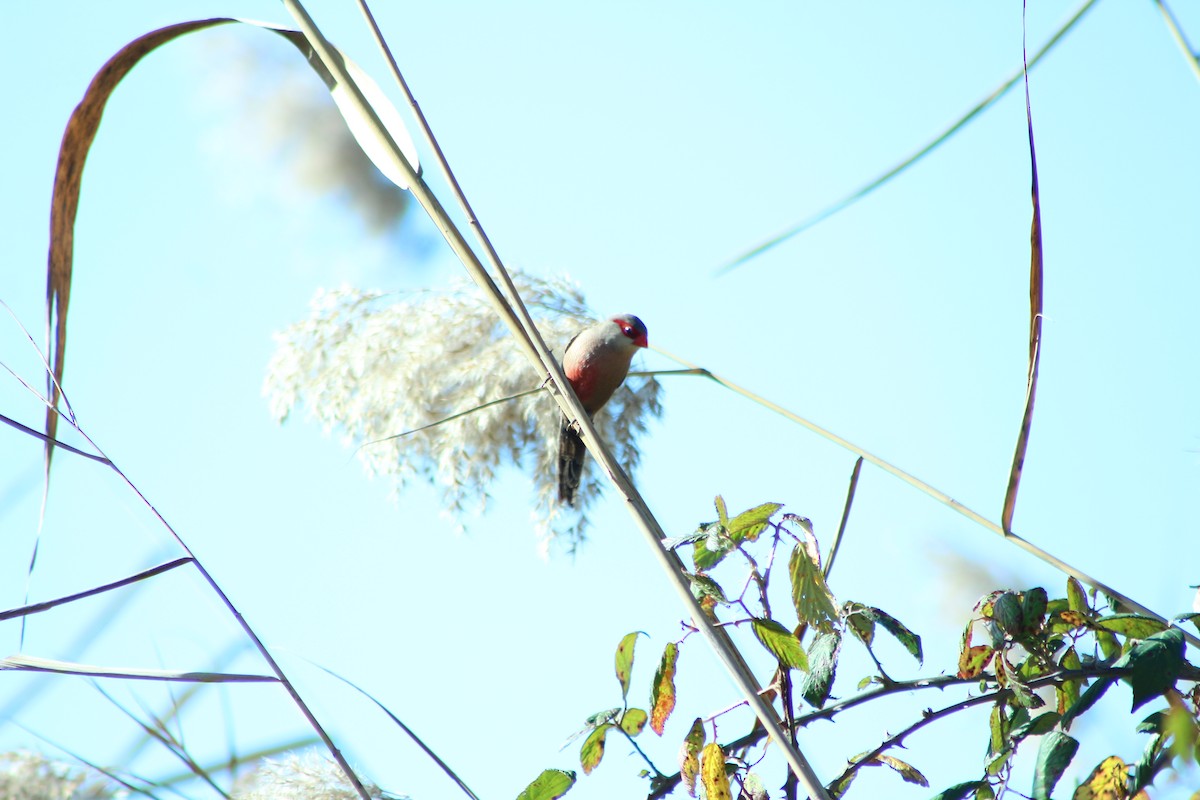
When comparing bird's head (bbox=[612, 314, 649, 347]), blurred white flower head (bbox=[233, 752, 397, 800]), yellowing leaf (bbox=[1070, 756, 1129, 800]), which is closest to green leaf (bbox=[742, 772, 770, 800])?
yellowing leaf (bbox=[1070, 756, 1129, 800])

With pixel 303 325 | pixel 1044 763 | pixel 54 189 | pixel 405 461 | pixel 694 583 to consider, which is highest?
pixel 303 325

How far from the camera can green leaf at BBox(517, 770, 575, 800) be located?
0.94m

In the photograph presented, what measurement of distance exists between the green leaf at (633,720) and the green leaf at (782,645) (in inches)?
7.0

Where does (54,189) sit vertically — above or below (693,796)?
above

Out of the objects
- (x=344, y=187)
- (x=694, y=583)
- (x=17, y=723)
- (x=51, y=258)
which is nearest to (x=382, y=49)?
(x=51, y=258)

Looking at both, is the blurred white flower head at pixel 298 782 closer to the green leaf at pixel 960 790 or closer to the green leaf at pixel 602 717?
the green leaf at pixel 602 717

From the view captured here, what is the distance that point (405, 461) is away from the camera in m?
2.47

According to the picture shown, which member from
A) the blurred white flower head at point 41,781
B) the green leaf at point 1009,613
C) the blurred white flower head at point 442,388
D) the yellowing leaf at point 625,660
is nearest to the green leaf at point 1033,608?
the green leaf at point 1009,613

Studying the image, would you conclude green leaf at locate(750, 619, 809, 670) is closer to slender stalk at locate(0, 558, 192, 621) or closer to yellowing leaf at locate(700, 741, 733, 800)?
yellowing leaf at locate(700, 741, 733, 800)

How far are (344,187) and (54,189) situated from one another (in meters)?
1.03

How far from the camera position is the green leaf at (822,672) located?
2.99ft

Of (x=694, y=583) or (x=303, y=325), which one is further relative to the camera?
(x=303, y=325)

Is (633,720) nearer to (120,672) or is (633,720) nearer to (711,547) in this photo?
(711,547)

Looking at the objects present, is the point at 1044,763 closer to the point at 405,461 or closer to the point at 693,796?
the point at 693,796
